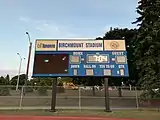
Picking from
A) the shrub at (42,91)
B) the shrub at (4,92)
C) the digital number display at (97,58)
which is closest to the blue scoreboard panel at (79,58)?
the digital number display at (97,58)

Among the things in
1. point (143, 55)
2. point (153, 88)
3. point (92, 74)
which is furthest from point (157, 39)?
point (92, 74)

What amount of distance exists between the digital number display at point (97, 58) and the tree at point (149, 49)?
174 inches

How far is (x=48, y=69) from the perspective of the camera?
18406 millimetres

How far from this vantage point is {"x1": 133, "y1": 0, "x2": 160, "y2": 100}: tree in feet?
70.3

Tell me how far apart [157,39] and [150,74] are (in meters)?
3.24

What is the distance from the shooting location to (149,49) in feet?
73.9

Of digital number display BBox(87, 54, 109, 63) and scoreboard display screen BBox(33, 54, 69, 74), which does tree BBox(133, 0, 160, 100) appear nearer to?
digital number display BBox(87, 54, 109, 63)

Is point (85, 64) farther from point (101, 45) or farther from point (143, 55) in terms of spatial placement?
point (143, 55)

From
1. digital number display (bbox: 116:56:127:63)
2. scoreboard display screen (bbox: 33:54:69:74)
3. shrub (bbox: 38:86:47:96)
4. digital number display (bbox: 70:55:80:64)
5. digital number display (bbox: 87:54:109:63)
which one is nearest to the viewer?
scoreboard display screen (bbox: 33:54:69:74)

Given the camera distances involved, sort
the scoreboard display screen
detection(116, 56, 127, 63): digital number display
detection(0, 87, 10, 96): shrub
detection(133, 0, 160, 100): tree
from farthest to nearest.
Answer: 1. detection(0, 87, 10, 96): shrub
2. detection(133, 0, 160, 100): tree
3. detection(116, 56, 127, 63): digital number display
4. the scoreboard display screen

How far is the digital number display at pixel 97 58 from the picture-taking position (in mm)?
19163

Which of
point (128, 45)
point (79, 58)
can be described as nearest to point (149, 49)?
point (79, 58)

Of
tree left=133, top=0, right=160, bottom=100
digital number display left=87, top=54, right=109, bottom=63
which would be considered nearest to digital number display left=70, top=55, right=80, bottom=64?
digital number display left=87, top=54, right=109, bottom=63

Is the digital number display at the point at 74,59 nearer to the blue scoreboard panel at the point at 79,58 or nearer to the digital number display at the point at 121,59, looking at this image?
the blue scoreboard panel at the point at 79,58
